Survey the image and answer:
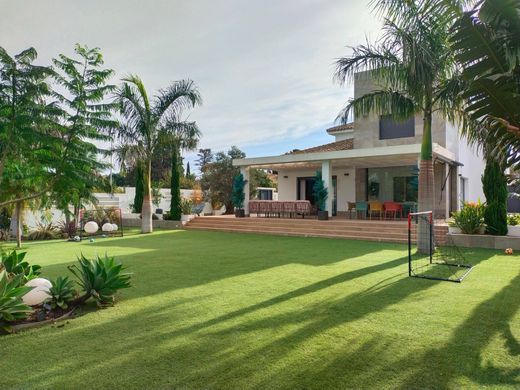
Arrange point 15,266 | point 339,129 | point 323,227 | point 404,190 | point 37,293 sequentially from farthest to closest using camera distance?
point 339,129
point 404,190
point 323,227
point 15,266
point 37,293

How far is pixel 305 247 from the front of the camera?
41.8ft

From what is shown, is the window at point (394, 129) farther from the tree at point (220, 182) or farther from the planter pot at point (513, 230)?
the tree at point (220, 182)

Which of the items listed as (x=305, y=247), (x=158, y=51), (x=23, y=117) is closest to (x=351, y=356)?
(x=23, y=117)

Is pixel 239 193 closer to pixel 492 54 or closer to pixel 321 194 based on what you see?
pixel 321 194

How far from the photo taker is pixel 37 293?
5.26m

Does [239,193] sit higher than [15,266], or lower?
higher

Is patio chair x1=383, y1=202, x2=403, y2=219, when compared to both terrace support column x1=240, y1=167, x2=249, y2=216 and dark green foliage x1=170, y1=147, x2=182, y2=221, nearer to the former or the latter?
terrace support column x1=240, y1=167, x2=249, y2=216

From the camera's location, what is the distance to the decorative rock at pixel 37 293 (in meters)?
5.18

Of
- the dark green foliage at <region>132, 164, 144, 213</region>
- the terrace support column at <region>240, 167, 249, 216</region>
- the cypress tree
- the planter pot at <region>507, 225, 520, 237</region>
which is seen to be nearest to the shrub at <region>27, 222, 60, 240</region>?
the cypress tree

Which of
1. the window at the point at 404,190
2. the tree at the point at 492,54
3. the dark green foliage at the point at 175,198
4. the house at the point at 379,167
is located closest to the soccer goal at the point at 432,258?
the tree at the point at 492,54

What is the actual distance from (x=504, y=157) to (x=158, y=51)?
449 inches

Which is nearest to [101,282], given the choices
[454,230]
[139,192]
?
[454,230]

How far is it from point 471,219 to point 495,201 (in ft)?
3.32

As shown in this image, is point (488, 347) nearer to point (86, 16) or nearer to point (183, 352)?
point (183, 352)
